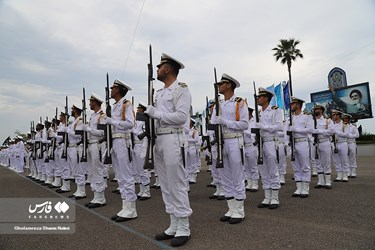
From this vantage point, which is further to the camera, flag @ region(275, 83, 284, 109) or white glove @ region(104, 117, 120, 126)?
flag @ region(275, 83, 284, 109)

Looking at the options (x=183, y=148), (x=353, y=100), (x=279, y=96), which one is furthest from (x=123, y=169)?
(x=353, y=100)

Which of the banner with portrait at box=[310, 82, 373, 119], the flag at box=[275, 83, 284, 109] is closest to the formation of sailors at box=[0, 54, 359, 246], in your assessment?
the flag at box=[275, 83, 284, 109]

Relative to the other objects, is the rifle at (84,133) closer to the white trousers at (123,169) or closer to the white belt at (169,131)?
the white trousers at (123,169)

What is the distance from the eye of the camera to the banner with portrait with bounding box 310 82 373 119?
110 ft

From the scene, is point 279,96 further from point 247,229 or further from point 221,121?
point 247,229

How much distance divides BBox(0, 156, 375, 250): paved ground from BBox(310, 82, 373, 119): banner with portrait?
28275 mm

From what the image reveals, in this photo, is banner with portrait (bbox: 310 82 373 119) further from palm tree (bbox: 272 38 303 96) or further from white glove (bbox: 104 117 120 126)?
white glove (bbox: 104 117 120 126)

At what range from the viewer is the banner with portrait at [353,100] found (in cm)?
3361

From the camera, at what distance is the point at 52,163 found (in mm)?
13812

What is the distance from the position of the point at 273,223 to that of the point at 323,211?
1.50 meters

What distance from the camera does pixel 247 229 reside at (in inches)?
206

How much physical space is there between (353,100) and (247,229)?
110 feet

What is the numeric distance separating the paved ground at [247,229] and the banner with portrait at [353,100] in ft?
92.8

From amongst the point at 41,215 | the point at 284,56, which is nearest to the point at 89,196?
the point at 41,215
